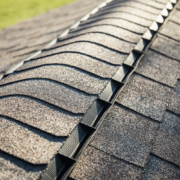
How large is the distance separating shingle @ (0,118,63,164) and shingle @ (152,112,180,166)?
4.77 feet

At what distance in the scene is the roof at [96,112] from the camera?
2227 mm

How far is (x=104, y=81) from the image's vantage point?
3.09 metres

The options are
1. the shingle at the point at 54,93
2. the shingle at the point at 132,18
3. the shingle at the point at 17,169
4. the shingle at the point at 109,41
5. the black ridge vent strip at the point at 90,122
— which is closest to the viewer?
the shingle at the point at 17,169

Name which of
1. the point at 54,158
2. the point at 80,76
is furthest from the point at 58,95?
the point at 54,158

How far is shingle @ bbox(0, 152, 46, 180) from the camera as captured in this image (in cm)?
199

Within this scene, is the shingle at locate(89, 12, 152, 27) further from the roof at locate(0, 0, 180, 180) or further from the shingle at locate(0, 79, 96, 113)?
the shingle at locate(0, 79, 96, 113)

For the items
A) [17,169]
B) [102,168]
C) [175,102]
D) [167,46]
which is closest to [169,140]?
[175,102]

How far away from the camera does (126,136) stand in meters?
2.63

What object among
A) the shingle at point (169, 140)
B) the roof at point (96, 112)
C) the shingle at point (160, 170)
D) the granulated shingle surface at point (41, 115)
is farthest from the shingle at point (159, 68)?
the granulated shingle surface at point (41, 115)

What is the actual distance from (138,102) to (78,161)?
1.44 metres

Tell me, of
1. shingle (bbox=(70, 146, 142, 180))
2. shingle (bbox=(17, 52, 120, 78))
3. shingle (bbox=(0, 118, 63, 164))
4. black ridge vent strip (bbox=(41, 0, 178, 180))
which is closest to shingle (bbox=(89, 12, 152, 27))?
black ridge vent strip (bbox=(41, 0, 178, 180))

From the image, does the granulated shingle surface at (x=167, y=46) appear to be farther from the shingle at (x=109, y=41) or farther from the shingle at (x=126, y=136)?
the shingle at (x=126, y=136)

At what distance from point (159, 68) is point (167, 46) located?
0.93 m

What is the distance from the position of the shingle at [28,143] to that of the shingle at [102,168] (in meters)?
0.41
